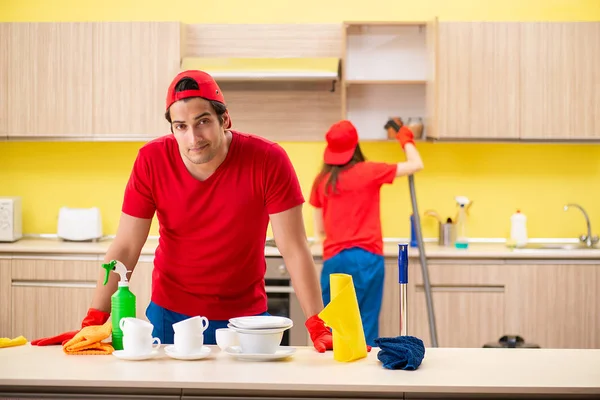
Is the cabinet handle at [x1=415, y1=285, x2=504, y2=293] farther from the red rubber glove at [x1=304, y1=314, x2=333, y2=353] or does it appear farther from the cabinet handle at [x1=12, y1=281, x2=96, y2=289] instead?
the red rubber glove at [x1=304, y1=314, x2=333, y2=353]

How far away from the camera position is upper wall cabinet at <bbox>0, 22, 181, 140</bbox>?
5074mm

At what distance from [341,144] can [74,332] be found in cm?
222

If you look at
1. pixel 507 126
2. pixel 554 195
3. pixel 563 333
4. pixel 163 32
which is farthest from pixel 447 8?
pixel 563 333

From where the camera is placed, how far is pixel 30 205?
18.2 ft

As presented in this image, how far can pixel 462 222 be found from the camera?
5262 mm

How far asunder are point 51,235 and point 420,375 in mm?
3746

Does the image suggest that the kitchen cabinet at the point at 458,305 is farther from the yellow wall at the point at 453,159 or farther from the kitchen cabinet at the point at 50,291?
the kitchen cabinet at the point at 50,291

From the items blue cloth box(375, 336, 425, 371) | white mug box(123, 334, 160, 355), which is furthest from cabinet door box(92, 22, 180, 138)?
blue cloth box(375, 336, 425, 371)

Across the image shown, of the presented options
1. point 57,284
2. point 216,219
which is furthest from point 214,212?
point 57,284

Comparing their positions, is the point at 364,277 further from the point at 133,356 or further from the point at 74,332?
the point at 133,356

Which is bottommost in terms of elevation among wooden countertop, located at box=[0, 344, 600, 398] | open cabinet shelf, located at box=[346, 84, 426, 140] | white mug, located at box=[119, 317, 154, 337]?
wooden countertop, located at box=[0, 344, 600, 398]

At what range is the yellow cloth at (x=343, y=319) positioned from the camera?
2.44 meters

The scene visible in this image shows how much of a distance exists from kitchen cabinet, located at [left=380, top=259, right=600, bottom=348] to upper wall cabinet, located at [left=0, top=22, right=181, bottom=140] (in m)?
1.82

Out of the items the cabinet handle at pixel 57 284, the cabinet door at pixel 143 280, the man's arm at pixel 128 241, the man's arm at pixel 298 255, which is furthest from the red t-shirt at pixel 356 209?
the man's arm at pixel 128 241
